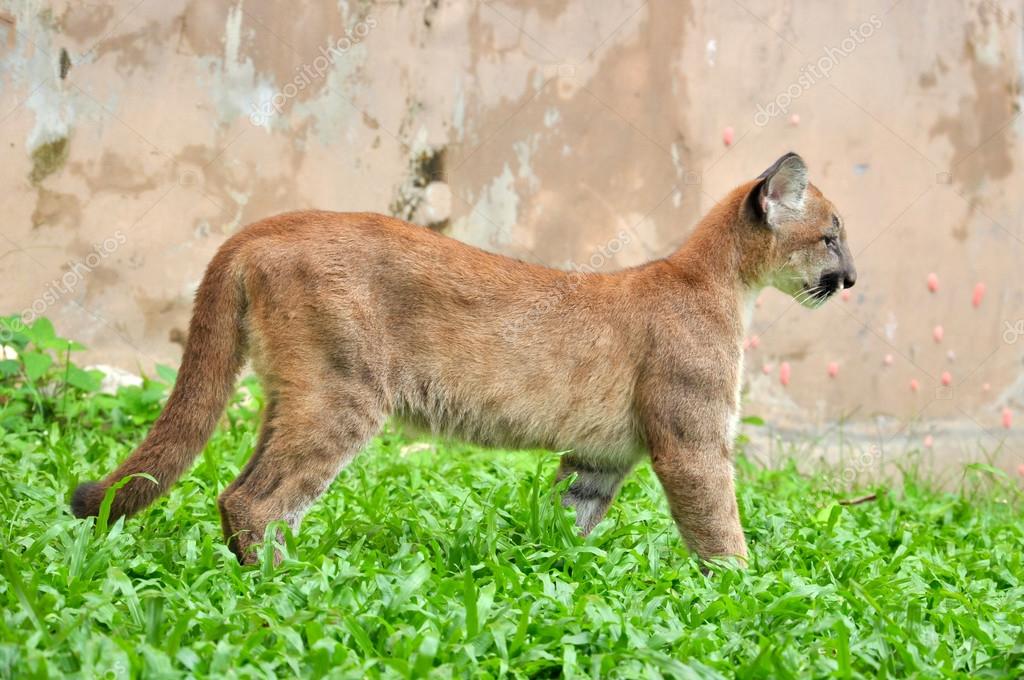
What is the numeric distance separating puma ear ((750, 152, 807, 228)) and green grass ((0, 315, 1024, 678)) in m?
1.47

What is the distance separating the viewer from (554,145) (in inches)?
303

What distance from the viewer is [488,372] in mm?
4617

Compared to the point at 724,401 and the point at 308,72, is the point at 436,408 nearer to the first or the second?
the point at 724,401

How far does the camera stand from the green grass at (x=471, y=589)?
3232mm

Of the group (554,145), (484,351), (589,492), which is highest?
(554,145)

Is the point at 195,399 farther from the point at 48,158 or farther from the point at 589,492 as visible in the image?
the point at 48,158

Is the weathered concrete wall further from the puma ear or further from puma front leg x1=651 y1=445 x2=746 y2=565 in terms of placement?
puma front leg x1=651 y1=445 x2=746 y2=565

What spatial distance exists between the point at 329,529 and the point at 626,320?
156 cm

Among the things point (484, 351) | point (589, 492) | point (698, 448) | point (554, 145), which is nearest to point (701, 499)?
point (698, 448)

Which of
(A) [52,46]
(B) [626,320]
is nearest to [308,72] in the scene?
(A) [52,46]

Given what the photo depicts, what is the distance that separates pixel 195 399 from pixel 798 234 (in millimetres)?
2789

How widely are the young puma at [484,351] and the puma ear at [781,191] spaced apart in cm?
1

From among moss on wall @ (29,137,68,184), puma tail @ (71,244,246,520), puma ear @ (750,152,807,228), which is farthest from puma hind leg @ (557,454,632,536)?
moss on wall @ (29,137,68,184)

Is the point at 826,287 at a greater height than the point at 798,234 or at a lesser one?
lesser
